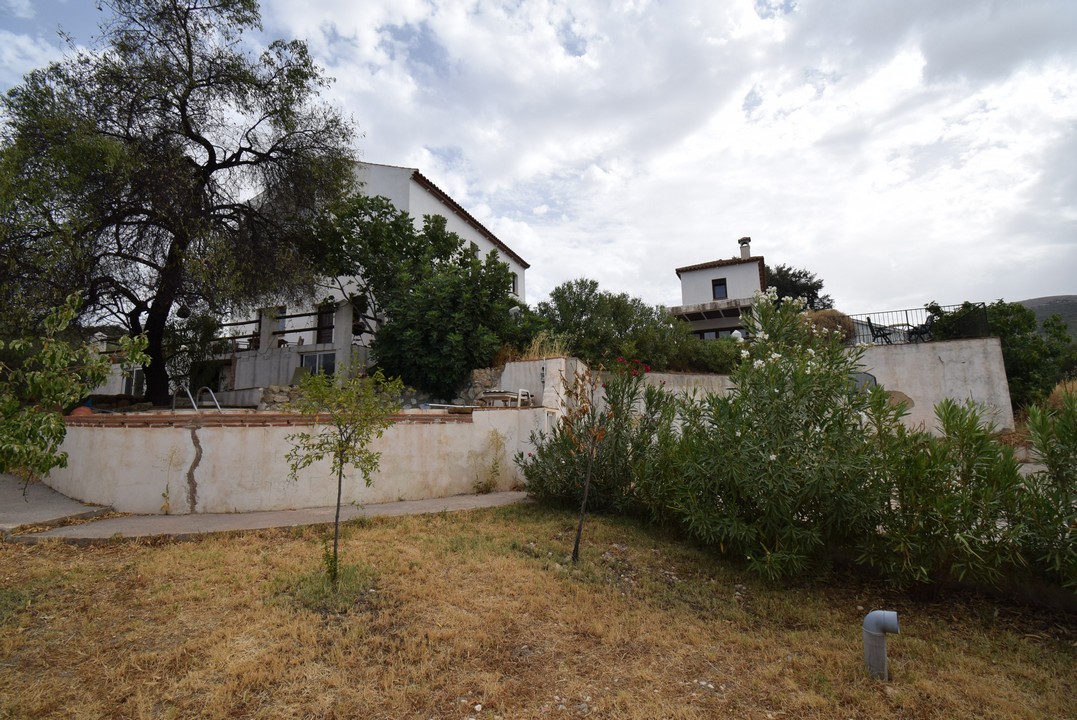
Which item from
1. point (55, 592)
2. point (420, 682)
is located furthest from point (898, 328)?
point (55, 592)

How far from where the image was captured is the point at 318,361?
15250mm

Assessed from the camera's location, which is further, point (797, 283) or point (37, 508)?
point (797, 283)

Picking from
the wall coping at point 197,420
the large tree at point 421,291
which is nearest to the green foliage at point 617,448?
the wall coping at point 197,420

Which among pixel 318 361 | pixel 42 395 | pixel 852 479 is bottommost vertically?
pixel 852 479

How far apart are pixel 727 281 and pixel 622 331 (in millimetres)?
16251

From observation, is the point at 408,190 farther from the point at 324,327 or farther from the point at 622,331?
the point at 622,331

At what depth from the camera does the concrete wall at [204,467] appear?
682 cm

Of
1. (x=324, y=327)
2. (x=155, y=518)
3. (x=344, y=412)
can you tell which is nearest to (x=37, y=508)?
(x=155, y=518)

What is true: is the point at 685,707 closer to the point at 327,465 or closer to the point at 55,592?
the point at 55,592

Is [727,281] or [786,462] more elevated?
[727,281]

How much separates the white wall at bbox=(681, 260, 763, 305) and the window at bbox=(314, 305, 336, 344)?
69.3ft

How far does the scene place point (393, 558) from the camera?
17.6 ft

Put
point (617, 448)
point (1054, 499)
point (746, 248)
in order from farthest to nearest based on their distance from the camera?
point (746, 248) → point (617, 448) → point (1054, 499)

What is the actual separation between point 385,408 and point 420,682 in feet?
8.44
